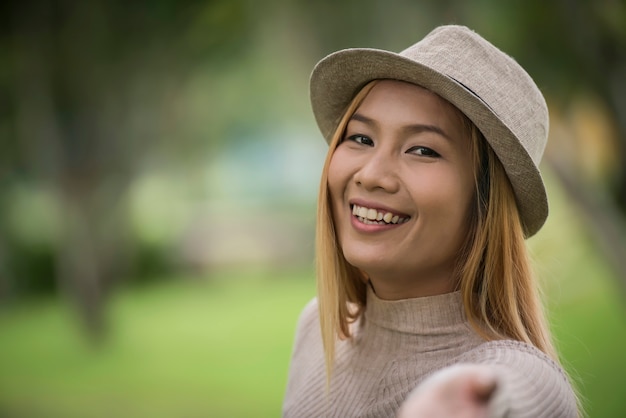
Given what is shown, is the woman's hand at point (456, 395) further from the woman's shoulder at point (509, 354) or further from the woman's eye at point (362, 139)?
the woman's eye at point (362, 139)

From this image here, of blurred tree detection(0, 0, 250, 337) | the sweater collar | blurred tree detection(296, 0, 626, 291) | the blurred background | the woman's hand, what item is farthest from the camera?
blurred tree detection(0, 0, 250, 337)

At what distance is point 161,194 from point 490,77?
4078 millimetres

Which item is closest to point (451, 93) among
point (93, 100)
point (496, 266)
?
point (496, 266)

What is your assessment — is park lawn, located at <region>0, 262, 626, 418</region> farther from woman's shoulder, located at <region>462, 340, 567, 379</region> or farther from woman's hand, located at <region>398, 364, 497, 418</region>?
woman's hand, located at <region>398, 364, 497, 418</region>

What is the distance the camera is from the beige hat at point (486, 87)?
4.19 feet

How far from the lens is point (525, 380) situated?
40.6 inches

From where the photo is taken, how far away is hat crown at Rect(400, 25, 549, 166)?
1286mm

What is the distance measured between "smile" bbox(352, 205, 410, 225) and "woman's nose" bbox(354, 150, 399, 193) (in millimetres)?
45

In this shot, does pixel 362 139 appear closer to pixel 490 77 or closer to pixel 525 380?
pixel 490 77

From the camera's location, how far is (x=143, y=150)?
5.09 metres

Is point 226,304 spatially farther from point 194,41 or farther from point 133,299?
point 194,41

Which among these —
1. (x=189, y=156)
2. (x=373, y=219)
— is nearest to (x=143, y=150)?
(x=189, y=156)

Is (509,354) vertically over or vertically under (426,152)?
under

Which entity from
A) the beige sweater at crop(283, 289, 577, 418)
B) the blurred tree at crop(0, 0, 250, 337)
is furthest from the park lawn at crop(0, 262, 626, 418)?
the beige sweater at crop(283, 289, 577, 418)
